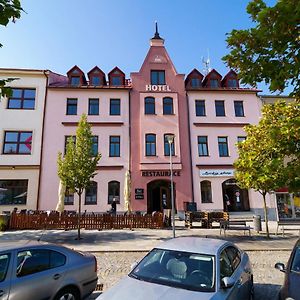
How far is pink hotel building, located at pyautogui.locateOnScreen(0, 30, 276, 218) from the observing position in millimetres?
21859

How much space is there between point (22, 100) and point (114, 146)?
9220mm

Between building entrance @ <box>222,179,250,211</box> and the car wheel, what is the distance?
63.8 feet

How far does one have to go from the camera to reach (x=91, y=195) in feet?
70.6

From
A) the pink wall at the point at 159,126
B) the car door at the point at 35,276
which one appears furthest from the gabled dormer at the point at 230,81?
the car door at the point at 35,276

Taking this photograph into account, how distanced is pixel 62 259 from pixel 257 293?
485 centimetres

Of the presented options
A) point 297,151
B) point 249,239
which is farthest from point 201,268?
point 249,239

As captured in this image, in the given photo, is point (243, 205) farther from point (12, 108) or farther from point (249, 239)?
point (12, 108)

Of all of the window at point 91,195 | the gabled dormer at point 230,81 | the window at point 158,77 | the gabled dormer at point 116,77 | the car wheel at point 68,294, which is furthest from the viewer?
the gabled dormer at point 230,81

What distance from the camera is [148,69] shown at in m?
24.5

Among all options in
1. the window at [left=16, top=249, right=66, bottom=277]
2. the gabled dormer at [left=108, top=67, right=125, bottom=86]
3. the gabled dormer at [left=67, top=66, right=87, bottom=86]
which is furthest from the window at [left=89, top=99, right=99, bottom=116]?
the window at [left=16, top=249, right=66, bottom=277]

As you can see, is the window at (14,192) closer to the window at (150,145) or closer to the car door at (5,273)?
the window at (150,145)

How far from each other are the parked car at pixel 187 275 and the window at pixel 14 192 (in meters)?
19.3

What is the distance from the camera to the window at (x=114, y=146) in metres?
22.5

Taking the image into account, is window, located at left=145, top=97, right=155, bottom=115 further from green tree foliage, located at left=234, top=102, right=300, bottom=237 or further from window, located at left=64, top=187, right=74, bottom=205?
green tree foliage, located at left=234, top=102, right=300, bottom=237
